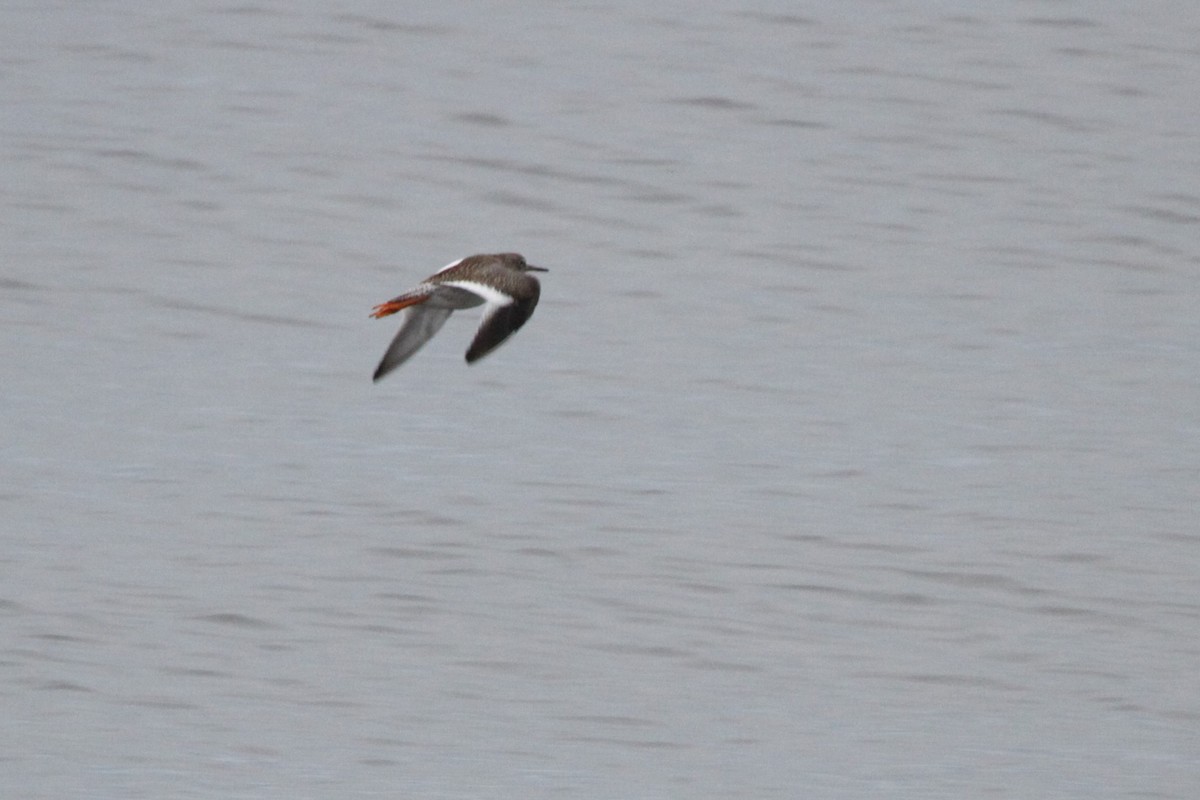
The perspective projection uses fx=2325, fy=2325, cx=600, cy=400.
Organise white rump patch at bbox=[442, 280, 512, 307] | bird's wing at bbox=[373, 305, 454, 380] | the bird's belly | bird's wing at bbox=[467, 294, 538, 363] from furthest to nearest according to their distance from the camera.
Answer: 1. bird's wing at bbox=[373, 305, 454, 380]
2. the bird's belly
3. white rump patch at bbox=[442, 280, 512, 307]
4. bird's wing at bbox=[467, 294, 538, 363]

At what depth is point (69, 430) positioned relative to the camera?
9898 millimetres

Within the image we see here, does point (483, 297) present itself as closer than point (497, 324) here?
No

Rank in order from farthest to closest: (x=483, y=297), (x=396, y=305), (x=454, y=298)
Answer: (x=454, y=298)
(x=483, y=297)
(x=396, y=305)

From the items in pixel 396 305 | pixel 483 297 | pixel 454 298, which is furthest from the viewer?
pixel 454 298

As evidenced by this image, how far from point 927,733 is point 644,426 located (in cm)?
326

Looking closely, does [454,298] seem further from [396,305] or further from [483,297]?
[396,305]

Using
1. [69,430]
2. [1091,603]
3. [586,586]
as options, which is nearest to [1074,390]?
[1091,603]

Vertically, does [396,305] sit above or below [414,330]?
above

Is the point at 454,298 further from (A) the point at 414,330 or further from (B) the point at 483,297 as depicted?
(A) the point at 414,330

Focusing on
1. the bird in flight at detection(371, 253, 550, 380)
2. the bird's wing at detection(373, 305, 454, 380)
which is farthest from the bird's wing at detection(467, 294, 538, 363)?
the bird's wing at detection(373, 305, 454, 380)

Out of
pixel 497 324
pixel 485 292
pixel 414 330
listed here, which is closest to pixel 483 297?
pixel 485 292

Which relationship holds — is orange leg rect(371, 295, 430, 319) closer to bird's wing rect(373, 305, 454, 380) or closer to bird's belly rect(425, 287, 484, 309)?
bird's belly rect(425, 287, 484, 309)

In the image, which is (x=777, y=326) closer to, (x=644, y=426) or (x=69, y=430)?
(x=644, y=426)

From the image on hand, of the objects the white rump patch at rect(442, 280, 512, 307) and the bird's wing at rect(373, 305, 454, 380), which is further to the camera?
→ the bird's wing at rect(373, 305, 454, 380)
